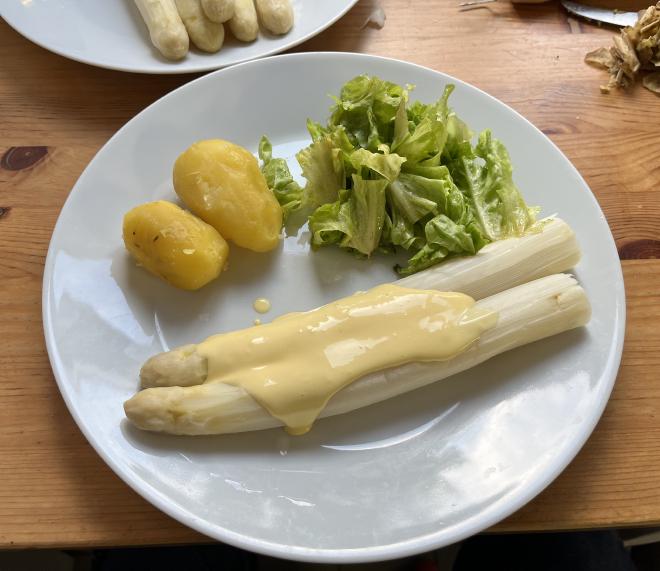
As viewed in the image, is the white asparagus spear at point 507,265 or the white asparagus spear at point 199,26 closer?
the white asparagus spear at point 507,265

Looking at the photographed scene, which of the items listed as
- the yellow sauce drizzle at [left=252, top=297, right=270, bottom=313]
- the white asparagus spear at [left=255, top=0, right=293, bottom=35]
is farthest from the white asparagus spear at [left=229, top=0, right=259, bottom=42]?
the yellow sauce drizzle at [left=252, top=297, right=270, bottom=313]

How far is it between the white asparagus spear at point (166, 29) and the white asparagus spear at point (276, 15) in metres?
0.22

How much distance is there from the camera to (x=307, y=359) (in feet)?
3.75

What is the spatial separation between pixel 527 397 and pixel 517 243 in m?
0.34

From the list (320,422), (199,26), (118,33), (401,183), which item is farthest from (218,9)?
(320,422)

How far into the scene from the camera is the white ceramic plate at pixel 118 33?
161 centimetres

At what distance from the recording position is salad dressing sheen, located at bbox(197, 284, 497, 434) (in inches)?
44.3

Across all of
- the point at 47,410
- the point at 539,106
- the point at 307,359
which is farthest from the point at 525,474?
the point at 539,106

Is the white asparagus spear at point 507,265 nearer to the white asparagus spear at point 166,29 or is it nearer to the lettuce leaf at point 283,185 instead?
the lettuce leaf at point 283,185

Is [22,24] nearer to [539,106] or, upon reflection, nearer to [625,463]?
[539,106]

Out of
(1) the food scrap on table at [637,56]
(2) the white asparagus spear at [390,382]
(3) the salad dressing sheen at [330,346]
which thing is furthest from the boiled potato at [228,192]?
(1) the food scrap on table at [637,56]

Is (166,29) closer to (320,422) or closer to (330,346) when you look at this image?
(330,346)

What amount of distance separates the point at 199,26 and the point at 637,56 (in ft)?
4.18

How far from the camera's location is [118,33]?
168 centimetres
